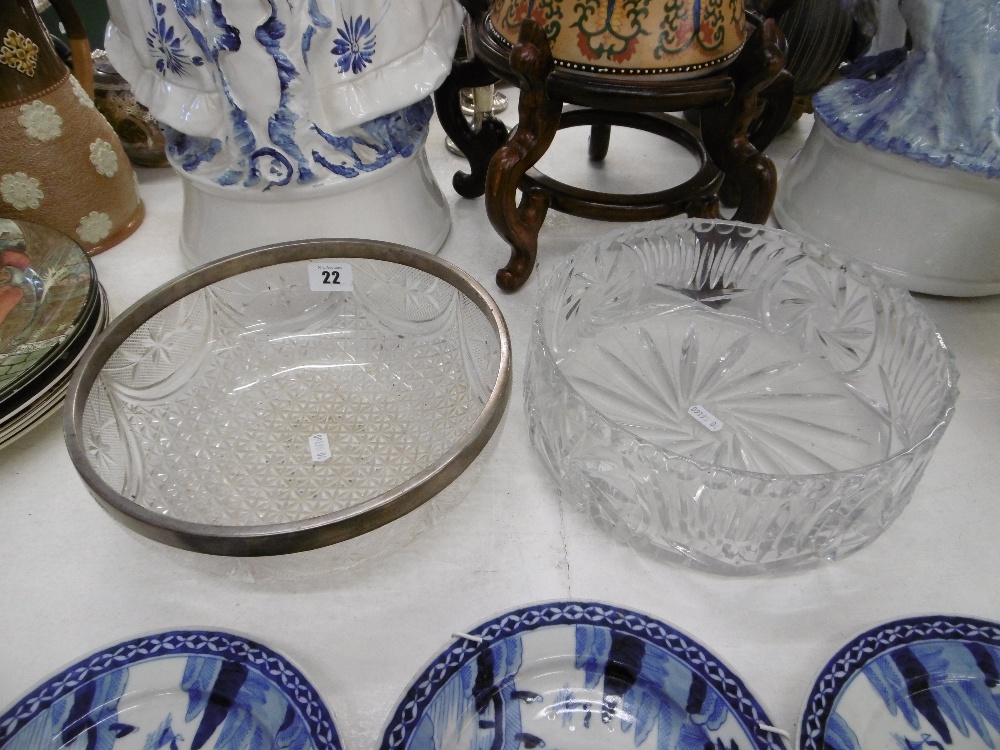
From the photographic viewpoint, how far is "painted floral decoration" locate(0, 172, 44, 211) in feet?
2.11

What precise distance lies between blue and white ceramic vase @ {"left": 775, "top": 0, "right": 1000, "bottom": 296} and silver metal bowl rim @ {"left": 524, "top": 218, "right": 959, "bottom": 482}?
0.29ft

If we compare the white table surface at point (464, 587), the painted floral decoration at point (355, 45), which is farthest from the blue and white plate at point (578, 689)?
the painted floral decoration at point (355, 45)

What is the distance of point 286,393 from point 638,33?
0.39 m

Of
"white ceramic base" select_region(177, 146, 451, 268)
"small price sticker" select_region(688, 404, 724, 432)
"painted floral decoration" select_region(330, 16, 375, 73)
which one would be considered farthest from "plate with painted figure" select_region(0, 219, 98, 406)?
"small price sticker" select_region(688, 404, 724, 432)

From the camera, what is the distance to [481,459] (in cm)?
43

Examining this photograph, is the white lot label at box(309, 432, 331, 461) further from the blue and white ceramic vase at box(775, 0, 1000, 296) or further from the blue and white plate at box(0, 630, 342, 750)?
the blue and white ceramic vase at box(775, 0, 1000, 296)

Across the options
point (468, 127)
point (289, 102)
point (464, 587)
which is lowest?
point (464, 587)

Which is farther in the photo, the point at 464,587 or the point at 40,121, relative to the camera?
the point at 40,121

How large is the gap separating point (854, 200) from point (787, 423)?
24cm

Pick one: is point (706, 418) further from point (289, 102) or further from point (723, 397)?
point (289, 102)

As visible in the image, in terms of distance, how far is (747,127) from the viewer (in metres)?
0.60

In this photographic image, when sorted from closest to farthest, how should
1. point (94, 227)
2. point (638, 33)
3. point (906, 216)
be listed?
1. point (638, 33)
2. point (906, 216)
3. point (94, 227)

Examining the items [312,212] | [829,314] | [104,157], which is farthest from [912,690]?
[104,157]

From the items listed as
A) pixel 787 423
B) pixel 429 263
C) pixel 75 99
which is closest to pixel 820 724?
pixel 787 423
